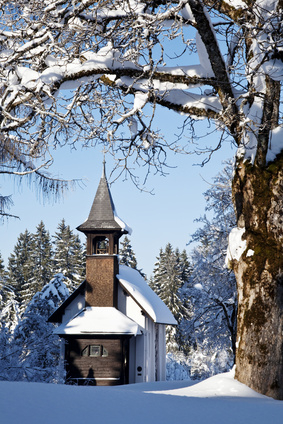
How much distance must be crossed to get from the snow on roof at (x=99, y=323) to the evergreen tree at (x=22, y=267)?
30.0 m

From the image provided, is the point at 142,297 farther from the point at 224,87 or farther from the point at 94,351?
the point at 224,87

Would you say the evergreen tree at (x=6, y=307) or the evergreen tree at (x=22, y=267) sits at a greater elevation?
the evergreen tree at (x=22, y=267)

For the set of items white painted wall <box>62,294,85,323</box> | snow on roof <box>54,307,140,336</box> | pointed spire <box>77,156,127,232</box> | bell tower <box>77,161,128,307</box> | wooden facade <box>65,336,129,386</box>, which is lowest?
wooden facade <box>65,336,129,386</box>

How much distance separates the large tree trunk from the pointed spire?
17.9 meters

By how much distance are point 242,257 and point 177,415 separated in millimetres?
3215

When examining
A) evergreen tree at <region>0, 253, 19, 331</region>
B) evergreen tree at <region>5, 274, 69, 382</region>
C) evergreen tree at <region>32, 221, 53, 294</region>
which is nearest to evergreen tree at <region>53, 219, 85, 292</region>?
evergreen tree at <region>32, 221, 53, 294</region>

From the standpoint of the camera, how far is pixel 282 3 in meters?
7.10

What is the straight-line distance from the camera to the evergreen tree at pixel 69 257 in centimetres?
5441

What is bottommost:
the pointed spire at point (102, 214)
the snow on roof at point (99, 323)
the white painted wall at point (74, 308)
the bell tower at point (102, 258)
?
the snow on roof at point (99, 323)

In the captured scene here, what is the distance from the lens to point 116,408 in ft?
13.7

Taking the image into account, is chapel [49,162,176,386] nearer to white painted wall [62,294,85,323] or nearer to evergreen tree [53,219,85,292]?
white painted wall [62,294,85,323]

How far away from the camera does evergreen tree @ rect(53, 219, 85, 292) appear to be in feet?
178

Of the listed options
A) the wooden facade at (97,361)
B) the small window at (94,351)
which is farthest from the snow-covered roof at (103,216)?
the small window at (94,351)

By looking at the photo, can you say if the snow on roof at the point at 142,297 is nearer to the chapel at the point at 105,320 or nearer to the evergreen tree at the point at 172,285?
the chapel at the point at 105,320
